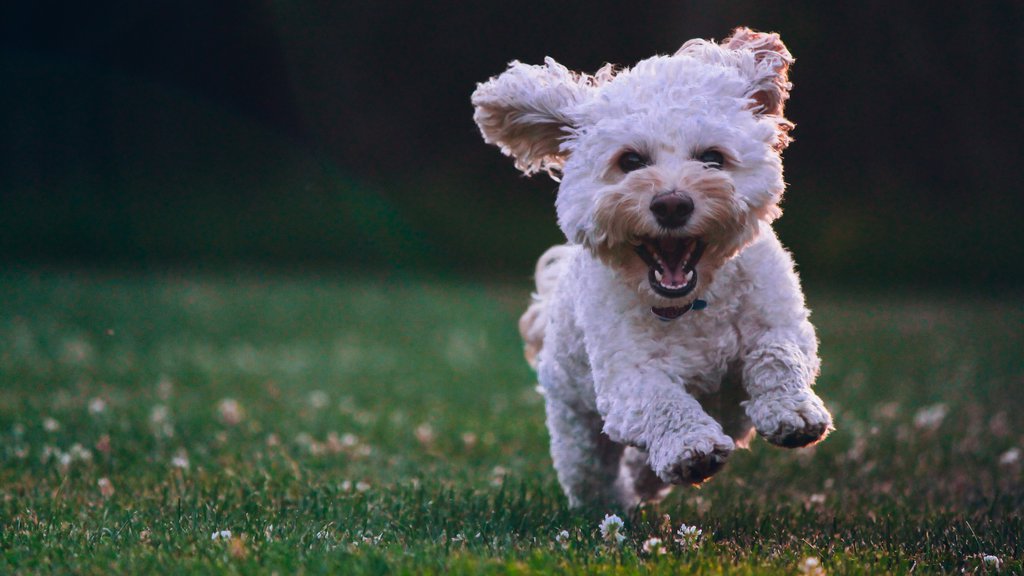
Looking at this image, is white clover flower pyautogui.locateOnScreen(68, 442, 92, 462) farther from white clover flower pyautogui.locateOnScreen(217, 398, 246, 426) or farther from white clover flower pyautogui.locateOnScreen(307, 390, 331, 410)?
white clover flower pyautogui.locateOnScreen(307, 390, 331, 410)

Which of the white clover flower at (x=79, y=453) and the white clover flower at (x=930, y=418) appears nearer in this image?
the white clover flower at (x=79, y=453)

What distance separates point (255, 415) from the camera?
6852 mm

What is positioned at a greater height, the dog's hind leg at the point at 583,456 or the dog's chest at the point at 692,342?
the dog's chest at the point at 692,342

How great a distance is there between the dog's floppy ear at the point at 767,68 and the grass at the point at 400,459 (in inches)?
60.5

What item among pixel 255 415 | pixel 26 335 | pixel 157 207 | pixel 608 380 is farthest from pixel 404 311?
pixel 608 380

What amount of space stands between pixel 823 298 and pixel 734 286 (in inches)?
522

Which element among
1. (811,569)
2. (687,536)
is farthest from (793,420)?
(687,536)

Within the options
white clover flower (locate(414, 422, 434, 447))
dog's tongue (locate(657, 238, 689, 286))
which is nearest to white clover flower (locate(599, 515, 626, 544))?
dog's tongue (locate(657, 238, 689, 286))

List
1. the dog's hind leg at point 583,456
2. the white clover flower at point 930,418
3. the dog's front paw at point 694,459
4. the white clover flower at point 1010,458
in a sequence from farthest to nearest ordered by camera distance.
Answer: the white clover flower at point 930,418
the white clover flower at point 1010,458
the dog's hind leg at point 583,456
the dog's front paw at point 694,459

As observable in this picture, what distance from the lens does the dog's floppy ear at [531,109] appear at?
4.03 metres

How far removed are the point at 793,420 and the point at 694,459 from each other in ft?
1.10

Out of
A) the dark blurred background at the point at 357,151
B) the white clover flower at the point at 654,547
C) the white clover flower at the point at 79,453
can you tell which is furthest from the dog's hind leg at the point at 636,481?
the dark blurred background at the point at 357,151

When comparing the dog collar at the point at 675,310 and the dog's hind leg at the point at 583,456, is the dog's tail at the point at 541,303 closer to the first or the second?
the dog's hind leg at the point at 583,456

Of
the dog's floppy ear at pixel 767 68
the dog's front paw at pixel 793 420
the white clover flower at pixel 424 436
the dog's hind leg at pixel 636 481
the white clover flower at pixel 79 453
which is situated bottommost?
the white clover flower at pixel 79 453
